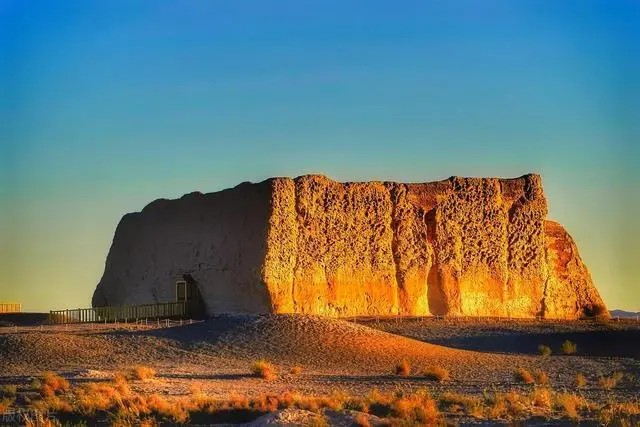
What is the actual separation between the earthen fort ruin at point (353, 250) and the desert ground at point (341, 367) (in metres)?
2.63

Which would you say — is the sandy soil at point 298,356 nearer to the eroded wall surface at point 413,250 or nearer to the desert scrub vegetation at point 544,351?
the desert scrub vegetation at point 544,351

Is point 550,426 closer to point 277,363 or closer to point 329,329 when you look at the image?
point 277,363

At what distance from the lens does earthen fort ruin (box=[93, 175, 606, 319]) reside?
4419 centimetres

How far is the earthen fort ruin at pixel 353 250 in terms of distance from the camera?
145 ft

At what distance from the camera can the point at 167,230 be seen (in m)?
49.8

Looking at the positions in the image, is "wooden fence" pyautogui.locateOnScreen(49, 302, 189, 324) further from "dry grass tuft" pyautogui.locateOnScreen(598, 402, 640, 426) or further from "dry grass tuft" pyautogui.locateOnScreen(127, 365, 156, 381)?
"dry grass tuft" pyautogui.locateOnScreen(598, 402, 640, 426)

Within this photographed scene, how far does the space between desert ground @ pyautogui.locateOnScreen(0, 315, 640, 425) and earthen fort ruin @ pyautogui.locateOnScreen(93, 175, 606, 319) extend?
263 centimetres

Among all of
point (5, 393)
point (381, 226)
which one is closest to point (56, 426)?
point (5, 393)

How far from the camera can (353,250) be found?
149 ft

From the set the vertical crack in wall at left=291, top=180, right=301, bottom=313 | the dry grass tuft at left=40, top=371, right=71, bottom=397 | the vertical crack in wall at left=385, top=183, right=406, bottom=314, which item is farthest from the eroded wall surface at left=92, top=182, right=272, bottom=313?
the dry grass tuft at left=40, top=371, right=71, bottom=397

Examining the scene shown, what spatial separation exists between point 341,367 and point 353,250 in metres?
13.3

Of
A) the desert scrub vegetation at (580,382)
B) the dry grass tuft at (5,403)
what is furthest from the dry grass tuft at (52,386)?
the desert scrub vegetation at (580,382)

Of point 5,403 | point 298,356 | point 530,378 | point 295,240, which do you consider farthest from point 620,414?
point 295,240

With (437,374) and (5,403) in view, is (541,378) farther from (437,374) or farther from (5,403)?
(5,403)
